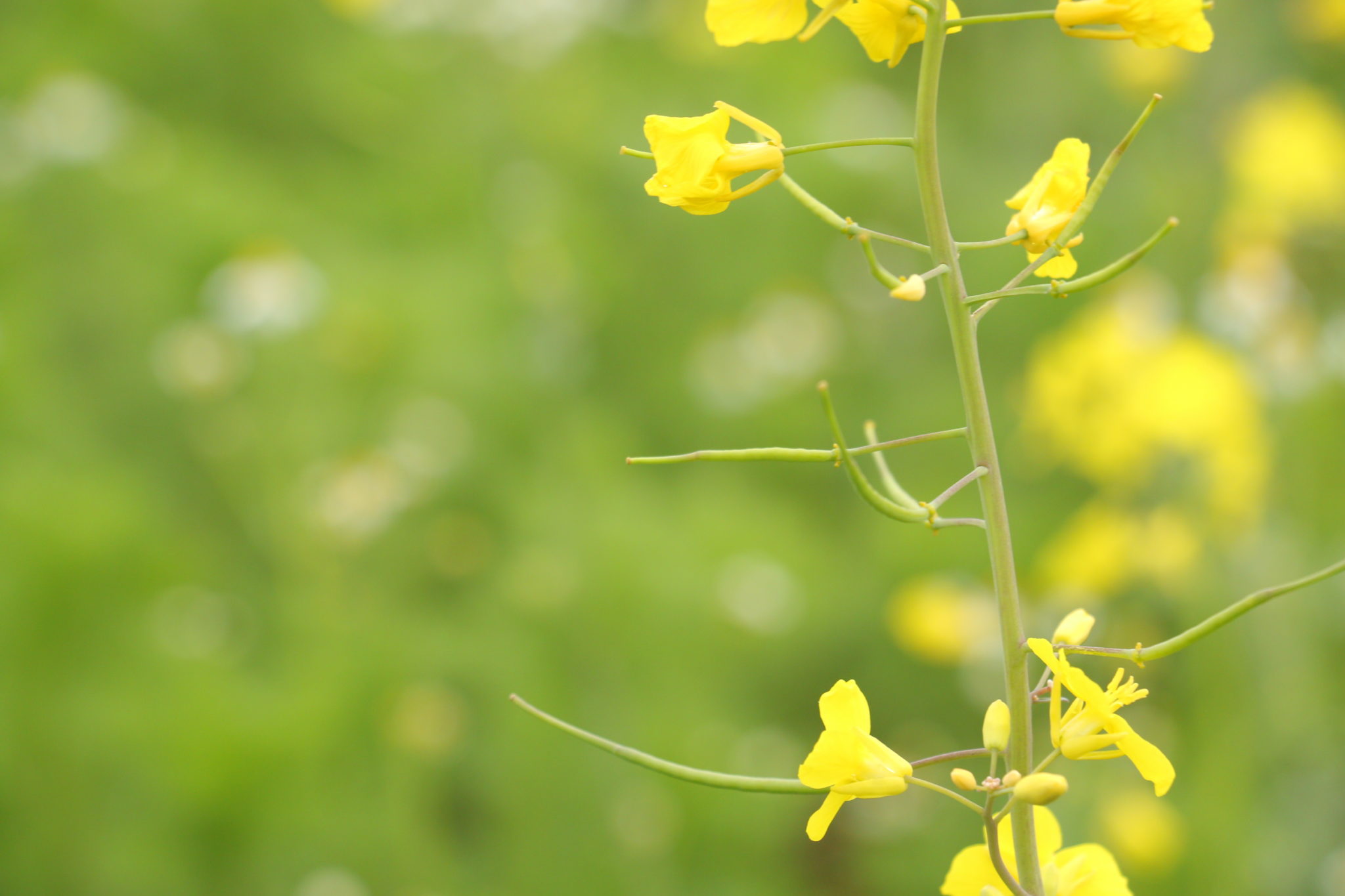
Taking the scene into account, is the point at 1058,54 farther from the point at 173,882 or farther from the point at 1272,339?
the point at 173,882

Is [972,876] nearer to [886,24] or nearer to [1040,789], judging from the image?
[1040,789]

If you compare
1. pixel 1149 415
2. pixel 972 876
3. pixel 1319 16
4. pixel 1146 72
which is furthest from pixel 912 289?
pixel 1146 72

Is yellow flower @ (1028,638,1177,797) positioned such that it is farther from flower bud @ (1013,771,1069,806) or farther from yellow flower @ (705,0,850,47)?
yellow flower @ (705,0,850,47)

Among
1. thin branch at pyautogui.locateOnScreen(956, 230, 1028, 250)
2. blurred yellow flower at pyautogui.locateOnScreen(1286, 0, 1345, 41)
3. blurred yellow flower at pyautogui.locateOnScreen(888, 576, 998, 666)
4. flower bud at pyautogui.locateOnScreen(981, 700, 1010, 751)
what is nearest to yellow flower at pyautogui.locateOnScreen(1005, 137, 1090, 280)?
thin branch at pyautogui.locateOnScreen(956, 230, 1028, 250)

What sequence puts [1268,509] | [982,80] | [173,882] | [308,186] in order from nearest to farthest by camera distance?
[173,882]
[1268,509]
[308,186]
[982,80]

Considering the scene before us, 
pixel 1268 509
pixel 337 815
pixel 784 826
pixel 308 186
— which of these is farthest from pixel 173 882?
pixel 308 186

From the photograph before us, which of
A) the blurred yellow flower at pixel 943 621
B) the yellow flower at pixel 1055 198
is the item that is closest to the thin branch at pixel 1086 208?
the yellow flower at pixel 1055 198
